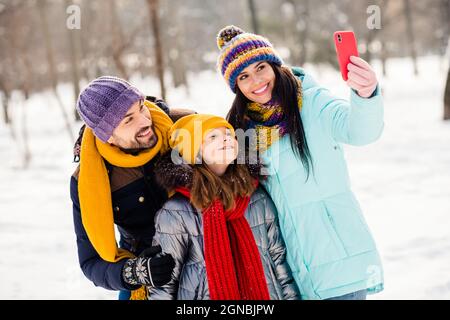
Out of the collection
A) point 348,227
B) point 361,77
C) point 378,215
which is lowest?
point 378,215

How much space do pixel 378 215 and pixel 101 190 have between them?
376 centimetres

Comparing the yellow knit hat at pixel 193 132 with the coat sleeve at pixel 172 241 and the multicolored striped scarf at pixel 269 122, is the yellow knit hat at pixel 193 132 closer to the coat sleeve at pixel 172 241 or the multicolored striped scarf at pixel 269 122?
the multicolored striped scarf at pixel 269 122

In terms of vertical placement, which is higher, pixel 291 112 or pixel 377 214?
pixel 291 112

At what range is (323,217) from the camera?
6.41 ft

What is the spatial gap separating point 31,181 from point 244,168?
24.4 feet

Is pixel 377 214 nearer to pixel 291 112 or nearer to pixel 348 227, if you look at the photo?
pixel 348 227

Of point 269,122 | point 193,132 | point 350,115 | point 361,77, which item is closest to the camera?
point 361,77

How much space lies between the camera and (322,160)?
1.98 metres

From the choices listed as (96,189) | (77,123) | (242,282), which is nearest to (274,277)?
(242,282)

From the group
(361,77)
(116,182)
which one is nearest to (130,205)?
(116,182)

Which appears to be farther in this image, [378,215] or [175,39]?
[175,39]

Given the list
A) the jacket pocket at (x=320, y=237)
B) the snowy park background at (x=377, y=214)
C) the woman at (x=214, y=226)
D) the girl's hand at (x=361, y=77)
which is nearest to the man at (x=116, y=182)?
the woman at (x=214, y=226)

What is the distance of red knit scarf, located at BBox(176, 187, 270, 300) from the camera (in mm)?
1859
